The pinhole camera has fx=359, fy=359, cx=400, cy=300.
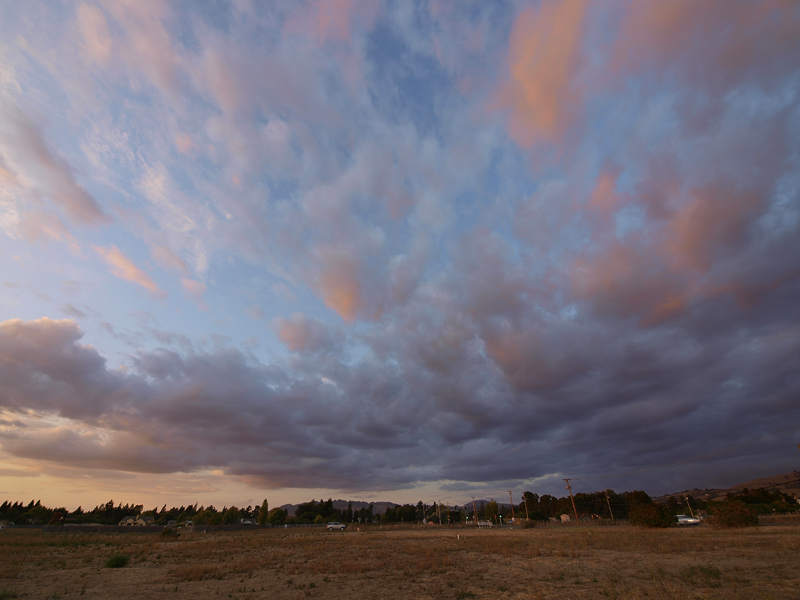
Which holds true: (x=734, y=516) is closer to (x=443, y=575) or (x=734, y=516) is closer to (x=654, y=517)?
(x=654, y=517)

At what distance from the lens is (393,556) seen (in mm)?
33469

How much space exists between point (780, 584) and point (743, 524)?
46765 mm

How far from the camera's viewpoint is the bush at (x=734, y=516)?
48719 millimetres

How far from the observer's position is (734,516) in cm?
4922

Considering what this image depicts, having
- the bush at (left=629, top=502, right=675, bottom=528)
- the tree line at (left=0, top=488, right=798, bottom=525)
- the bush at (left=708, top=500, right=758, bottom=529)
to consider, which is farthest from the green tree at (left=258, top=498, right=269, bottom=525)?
the bush at (left=708, top=500, right=758, bottom=529)

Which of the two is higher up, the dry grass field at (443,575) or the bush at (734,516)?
the bush at (734,516)

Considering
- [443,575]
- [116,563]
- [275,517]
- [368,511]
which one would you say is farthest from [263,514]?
[443,575]

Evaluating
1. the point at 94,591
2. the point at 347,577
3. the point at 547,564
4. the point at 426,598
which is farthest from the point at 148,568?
the point at 547,564

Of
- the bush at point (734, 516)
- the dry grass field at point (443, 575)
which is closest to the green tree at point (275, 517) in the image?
the dry grass field at point (443, 575)

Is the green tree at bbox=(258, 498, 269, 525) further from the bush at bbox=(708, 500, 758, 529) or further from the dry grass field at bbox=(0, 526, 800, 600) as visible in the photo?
the bush at bbox=(708, 500, 758, 529)

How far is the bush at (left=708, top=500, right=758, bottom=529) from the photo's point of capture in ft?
160

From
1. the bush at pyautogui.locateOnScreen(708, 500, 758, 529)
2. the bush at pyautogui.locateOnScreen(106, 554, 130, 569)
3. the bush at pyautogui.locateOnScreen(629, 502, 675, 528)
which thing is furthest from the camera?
the bush at pyautogui.locateOnScreen(629, 502, 675, 528)

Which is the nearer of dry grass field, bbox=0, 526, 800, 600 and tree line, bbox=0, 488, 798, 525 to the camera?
dry grass field, bbox=0, 526, 800, 600

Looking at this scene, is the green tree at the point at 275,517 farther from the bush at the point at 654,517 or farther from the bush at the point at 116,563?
the bush at the point at 116,563
